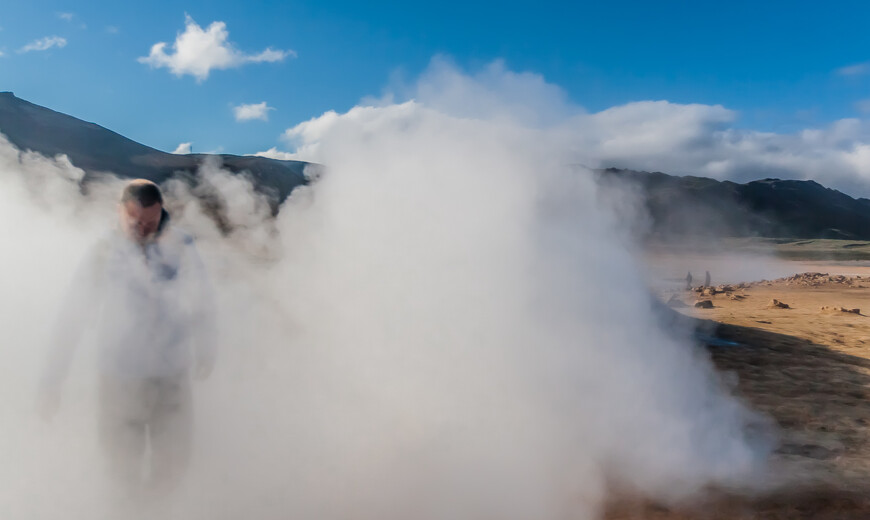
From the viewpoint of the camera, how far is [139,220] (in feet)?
8.14

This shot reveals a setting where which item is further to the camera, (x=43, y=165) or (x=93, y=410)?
(x=43, y=165)

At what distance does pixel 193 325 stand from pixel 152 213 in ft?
1.88

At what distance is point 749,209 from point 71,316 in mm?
112418

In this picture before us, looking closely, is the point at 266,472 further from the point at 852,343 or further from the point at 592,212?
the point at 852,343

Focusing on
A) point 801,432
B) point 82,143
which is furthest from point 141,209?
point 82,143

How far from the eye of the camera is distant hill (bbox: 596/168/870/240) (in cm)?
8019

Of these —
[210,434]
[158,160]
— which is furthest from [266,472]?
[158,160]

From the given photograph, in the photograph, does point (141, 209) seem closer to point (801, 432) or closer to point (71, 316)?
point (71, 316)

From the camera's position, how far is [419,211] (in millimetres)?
4785

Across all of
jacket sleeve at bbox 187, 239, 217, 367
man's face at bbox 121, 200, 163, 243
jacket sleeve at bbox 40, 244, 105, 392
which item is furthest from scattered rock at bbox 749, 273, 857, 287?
jacket sleeve at bbox 40, 244, 105, 392

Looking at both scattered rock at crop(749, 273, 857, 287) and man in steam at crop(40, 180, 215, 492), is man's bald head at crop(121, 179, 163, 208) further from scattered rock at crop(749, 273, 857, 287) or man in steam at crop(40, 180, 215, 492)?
scattered rock at crop(749, 273, 857, 287)

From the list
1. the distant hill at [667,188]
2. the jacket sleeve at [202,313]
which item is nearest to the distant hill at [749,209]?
the distant hill at [667,188]

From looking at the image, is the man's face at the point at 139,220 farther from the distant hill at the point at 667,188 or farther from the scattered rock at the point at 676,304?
the scattered rock at the point at 676,304

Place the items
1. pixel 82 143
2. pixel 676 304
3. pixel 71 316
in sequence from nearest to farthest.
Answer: pixel 71 316, pixel 676 304, pixel 82 143
